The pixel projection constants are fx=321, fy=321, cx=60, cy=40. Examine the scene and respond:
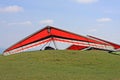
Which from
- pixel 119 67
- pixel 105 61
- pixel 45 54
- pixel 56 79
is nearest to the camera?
pixel 56 79

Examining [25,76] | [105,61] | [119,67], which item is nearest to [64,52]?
[105,61]

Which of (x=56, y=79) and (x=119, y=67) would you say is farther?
(x=119, y=67)

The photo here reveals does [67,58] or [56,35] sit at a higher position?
[56,35]

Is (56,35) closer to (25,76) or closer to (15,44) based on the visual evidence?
(15,44)

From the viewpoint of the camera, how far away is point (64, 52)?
32125 mm

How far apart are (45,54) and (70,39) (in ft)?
22.5

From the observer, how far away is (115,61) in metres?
29.1

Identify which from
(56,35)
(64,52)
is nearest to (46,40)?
(56,35)

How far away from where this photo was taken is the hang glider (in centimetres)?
3591

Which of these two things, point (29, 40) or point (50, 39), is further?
→ point (50, 39)

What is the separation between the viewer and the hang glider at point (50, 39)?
35906 mm

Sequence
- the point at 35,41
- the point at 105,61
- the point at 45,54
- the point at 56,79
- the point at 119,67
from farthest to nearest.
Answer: the point at 35,41, the point at 45,54, the point at 105,61, the point at 119,67, the point at 56,79

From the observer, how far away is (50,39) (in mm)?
37750

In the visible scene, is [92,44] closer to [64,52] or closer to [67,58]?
[64,52]
